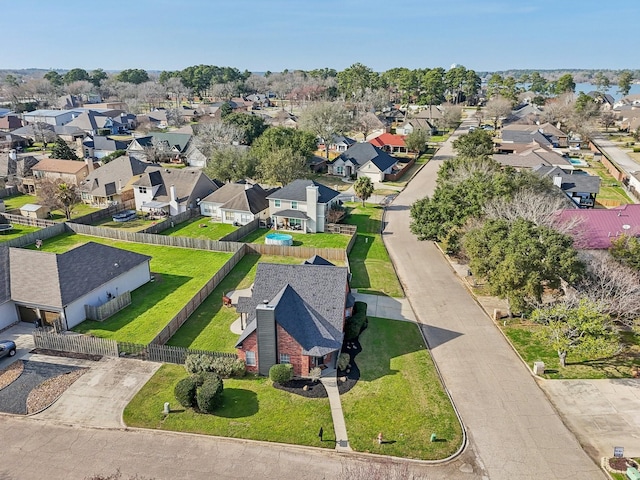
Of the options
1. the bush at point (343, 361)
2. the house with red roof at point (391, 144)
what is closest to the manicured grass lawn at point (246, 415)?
the bush at point (343, 361)

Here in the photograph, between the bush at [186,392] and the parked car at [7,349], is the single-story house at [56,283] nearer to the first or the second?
the parked car at [7,349]

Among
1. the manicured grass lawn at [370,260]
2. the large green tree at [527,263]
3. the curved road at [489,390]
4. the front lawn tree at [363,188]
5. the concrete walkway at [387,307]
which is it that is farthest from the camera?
the front lawn tree at [363,188]

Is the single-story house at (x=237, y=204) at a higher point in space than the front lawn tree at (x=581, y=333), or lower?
higher

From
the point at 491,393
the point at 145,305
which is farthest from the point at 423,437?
the point at 145,305

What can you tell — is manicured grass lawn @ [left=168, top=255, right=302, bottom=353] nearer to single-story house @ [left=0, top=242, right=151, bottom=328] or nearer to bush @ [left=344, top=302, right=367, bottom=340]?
single-story house @ [left=0, top=242, right=151, bottom=328]

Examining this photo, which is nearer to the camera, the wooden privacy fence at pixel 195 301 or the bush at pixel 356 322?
the wooden privacy fence at pixel 195 301

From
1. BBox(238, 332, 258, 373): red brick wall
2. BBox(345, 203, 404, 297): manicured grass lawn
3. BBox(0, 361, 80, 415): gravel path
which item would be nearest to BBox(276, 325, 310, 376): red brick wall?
BBox(238, 332, 258, 373): red brick wall
